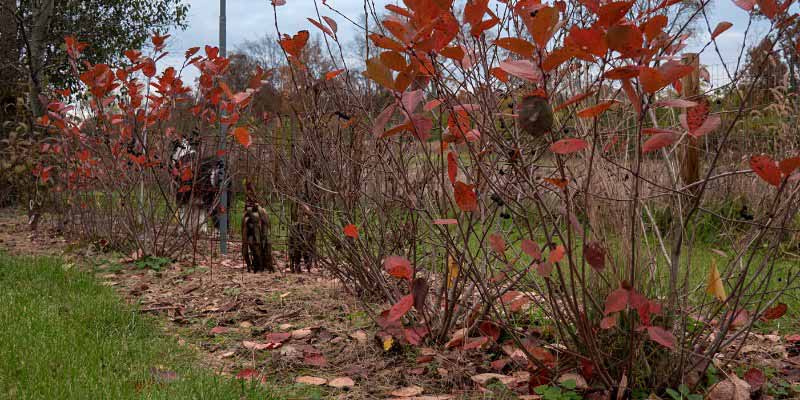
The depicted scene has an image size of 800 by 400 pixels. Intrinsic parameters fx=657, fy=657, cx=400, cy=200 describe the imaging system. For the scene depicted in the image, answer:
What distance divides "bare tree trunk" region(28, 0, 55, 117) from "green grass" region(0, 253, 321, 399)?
13.4 feet

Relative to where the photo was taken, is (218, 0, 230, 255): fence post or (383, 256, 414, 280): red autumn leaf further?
(218, 0, 230, 255): fence post

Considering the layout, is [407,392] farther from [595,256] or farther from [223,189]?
[223,189]

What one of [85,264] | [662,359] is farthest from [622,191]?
[85,264]

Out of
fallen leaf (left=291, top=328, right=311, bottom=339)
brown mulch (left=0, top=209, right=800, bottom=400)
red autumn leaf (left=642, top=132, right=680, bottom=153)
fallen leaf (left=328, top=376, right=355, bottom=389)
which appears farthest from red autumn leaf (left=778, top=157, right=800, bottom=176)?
fallen leaf (left=291, top=328, right=311, bottom=339)

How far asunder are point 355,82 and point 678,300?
2.37 metres

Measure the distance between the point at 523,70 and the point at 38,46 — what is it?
8002 mm

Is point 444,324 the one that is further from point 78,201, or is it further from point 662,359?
point 78,201

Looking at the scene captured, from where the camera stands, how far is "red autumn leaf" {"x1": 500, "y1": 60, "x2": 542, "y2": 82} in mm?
1670

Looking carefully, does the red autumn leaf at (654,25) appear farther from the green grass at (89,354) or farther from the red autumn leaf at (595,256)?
the green grass at (89,354)

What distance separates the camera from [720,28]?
76.0 inches

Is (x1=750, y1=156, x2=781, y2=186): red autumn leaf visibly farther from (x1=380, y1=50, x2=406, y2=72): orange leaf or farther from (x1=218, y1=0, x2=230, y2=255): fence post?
(x1=218, y1=0, x2=230, y2=255): fence post

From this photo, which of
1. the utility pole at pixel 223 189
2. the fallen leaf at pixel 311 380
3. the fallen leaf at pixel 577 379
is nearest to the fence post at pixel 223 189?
the utility pole at pixel 223 189

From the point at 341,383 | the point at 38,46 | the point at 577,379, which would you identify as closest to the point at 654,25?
the point at 577,379

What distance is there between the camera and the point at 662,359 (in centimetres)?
234
